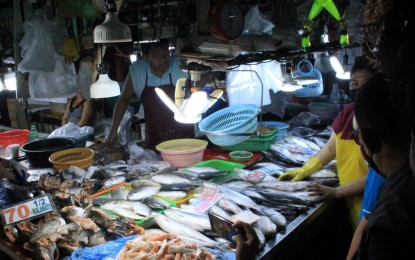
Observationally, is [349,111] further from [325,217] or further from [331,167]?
[325,217]

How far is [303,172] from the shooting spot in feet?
11.7

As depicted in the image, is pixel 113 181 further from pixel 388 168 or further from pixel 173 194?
pixel 388 168

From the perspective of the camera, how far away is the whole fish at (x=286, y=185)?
128 inches

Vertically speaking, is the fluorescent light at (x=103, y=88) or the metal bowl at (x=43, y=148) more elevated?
the fluorescent light at (x=103, y=88)

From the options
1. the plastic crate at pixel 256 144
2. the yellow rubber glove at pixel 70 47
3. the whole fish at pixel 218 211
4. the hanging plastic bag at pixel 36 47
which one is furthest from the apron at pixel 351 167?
the hanging plastic bag at pixel 36 47

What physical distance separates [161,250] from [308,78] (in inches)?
124

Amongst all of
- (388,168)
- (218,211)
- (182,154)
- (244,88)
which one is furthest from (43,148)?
(388,168)

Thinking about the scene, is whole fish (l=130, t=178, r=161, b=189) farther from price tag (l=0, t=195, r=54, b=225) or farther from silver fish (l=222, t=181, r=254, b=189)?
price tag (l=0, t=195, r=54, b=225)

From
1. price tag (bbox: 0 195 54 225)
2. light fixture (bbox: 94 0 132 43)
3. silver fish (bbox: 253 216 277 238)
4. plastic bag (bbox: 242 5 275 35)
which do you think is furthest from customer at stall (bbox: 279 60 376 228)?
price tag (bbox: 0 195 54 225)

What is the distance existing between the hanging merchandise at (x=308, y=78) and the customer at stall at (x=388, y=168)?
2511 millimetres

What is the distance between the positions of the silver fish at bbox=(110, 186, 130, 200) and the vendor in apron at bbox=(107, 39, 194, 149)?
1.63 metres

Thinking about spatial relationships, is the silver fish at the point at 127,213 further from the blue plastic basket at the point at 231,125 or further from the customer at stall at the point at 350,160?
the customer at stall at the point at 350,160

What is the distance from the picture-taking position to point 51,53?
180 inches

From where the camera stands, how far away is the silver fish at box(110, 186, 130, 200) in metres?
3.01
